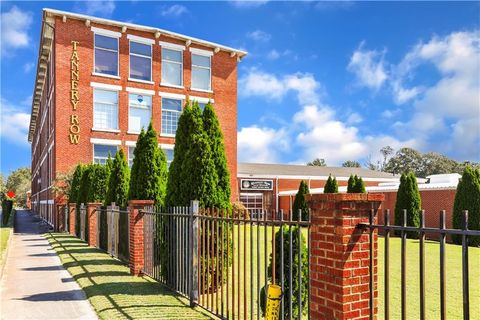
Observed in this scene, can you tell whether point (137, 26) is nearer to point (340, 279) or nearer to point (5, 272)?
point (5, 272)

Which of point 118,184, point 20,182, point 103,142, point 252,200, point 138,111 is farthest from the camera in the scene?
point 20,182

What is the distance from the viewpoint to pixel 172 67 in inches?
1163

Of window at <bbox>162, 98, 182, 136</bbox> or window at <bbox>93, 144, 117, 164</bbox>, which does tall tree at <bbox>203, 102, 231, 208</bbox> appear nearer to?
window at <bbox>93, 144, 117, 164</bbox>

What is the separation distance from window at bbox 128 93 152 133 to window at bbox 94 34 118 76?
202cm

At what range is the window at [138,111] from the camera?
27.9 metres

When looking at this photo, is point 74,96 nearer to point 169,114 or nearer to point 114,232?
point 169,114

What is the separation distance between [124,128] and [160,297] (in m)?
20.8

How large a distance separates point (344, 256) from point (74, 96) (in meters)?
24.7

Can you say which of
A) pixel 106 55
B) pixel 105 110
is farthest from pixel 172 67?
pixel 105 110

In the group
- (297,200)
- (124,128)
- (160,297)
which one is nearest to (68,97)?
(124,128)

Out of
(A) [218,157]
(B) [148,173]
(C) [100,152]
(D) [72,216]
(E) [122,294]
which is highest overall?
(C) [100,152]

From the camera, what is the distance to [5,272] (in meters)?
11.3

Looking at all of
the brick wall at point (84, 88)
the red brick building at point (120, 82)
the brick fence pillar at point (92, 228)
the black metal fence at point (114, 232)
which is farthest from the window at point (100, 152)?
the black metal fence at point (114, 232)

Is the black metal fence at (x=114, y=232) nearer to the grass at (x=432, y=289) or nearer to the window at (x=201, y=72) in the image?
the grass at (x=432, y=289)
